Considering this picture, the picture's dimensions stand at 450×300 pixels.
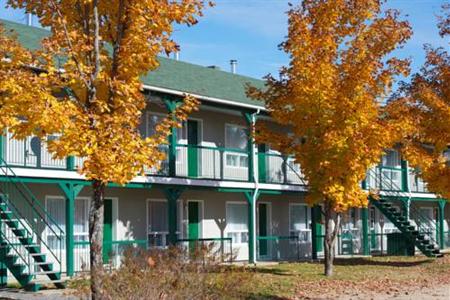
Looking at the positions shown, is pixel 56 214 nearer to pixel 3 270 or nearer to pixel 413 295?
pixel 3 270

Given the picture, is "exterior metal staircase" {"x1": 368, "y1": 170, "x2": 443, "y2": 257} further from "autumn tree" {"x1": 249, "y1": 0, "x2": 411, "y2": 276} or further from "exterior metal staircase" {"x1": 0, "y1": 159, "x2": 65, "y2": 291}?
"exterior metal staircase" {"x1": 0, "y1": 159, "x2": 65, "y2": 291}

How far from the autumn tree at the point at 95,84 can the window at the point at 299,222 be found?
19395 mm

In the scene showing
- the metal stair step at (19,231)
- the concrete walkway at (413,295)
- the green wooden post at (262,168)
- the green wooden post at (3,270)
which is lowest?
the concrete walkway at (413,295)

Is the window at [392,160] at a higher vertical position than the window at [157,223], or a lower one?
higher

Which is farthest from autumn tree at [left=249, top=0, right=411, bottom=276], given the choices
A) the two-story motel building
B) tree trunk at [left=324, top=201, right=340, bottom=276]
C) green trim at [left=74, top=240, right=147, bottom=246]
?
green trim at [left=74, top=240, right=147, bottom=246]

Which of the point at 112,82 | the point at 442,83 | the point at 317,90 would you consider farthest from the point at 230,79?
the point at 112,82

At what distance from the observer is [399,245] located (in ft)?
109

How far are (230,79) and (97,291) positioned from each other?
23063 millimetres

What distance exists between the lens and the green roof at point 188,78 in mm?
23891

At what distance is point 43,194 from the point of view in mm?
22141

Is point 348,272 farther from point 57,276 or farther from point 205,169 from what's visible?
point 57,276

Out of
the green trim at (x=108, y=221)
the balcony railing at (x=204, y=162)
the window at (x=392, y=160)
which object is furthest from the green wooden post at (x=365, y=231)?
the green trim at (x=108, y=221)

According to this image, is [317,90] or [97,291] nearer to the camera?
[97,291]

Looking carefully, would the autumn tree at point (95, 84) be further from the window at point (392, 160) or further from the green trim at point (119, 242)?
the window at point (392, 160)
